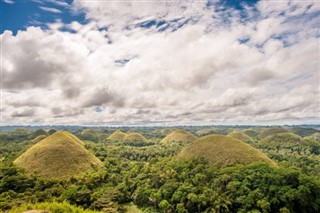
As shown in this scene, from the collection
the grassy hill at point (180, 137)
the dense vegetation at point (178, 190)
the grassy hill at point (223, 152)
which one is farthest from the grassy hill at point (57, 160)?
the grassy hill at point (180, 137)

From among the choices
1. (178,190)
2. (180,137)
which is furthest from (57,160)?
(180,137)

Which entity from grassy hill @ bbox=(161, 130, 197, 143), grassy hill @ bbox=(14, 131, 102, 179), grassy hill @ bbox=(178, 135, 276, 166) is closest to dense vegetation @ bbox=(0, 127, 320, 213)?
grassy hill @ bbox=(14, 131, 102, 179)

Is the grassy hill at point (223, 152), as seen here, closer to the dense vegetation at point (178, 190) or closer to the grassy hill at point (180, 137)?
the dense vegetation at point (178, 190)

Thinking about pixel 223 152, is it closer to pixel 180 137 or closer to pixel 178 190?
pixel 178 190

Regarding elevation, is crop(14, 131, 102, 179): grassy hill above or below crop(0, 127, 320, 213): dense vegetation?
above

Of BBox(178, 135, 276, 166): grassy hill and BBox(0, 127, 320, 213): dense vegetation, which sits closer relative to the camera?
BBox(0, 127, 320, 213): dense vegetation

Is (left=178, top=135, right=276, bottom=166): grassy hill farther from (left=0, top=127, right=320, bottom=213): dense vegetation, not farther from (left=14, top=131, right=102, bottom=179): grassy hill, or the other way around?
(left=14, top=131, right=102, bottom=179): grassy hill
